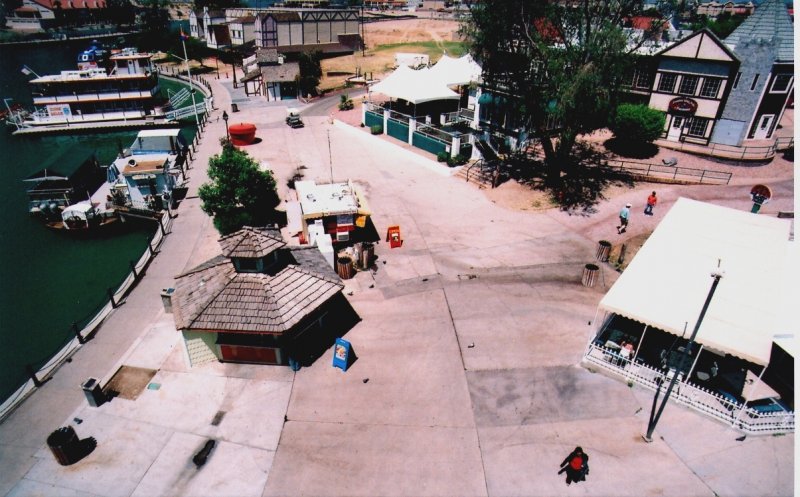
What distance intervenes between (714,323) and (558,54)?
731 inches

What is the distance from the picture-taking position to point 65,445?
1361 centimetres

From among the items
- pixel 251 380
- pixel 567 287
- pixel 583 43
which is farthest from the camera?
pixel 583 43

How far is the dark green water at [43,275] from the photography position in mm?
22391

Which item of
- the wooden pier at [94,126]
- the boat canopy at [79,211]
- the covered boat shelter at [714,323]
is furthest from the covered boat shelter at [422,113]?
the wooden pier at [94,126]

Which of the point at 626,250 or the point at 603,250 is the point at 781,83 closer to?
the point at 626,250

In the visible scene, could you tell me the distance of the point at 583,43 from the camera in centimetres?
2653

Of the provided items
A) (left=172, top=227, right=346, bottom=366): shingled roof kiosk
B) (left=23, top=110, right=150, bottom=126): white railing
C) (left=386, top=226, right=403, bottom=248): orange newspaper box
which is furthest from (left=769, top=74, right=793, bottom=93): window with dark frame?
(left=23, top=110, right=150, bottom=126): white railing

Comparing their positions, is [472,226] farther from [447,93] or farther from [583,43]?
[447,93]

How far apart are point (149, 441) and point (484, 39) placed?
89.9 ft

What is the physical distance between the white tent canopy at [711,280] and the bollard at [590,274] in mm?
3190

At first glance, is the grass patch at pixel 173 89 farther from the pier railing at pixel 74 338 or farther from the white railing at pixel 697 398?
the white railing at pixel 697 398

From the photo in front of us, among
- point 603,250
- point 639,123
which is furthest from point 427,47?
Answer: point 603,250

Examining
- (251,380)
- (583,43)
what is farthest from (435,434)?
(583,43)

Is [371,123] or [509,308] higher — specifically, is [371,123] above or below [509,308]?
above
